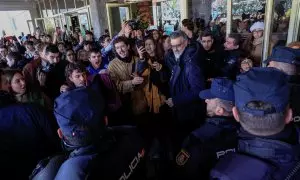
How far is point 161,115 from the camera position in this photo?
2.98 meters

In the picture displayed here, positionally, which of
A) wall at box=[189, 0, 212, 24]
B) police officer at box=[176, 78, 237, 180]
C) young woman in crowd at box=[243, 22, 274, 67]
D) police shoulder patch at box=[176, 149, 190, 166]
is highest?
wall at box=[189, 0, 212, 24]

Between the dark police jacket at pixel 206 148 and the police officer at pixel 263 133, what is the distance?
0.30 meters

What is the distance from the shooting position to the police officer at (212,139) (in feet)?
4.16

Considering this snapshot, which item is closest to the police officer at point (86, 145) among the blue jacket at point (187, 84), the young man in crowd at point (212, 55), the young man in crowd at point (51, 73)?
the blue jacket at point (187, 84)

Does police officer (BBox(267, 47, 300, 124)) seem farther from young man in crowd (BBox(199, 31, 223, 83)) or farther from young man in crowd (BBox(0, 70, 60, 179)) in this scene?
young man in crowd (BBox(0, 70, 60, 179))

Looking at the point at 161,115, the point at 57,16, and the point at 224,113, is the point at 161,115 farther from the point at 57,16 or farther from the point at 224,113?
the point at 57,16

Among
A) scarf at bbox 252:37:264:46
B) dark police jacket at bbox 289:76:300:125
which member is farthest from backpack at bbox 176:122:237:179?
scarf at bbox 252:37:264:46

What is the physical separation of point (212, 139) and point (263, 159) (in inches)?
16.1

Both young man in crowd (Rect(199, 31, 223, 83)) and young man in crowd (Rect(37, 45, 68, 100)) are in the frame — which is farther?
young man in crowd (Rect(199, 31, 223, 83))

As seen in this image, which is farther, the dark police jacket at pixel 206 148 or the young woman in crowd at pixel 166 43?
the young woman in crowd at pixel 166 43

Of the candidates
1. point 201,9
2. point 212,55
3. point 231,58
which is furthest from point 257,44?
point 201,9

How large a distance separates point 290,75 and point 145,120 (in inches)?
64.5

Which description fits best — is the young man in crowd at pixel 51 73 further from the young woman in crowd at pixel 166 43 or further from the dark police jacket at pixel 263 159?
the dark police jacket at pixel 263 159

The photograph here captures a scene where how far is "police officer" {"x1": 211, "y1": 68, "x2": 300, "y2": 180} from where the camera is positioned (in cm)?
88
